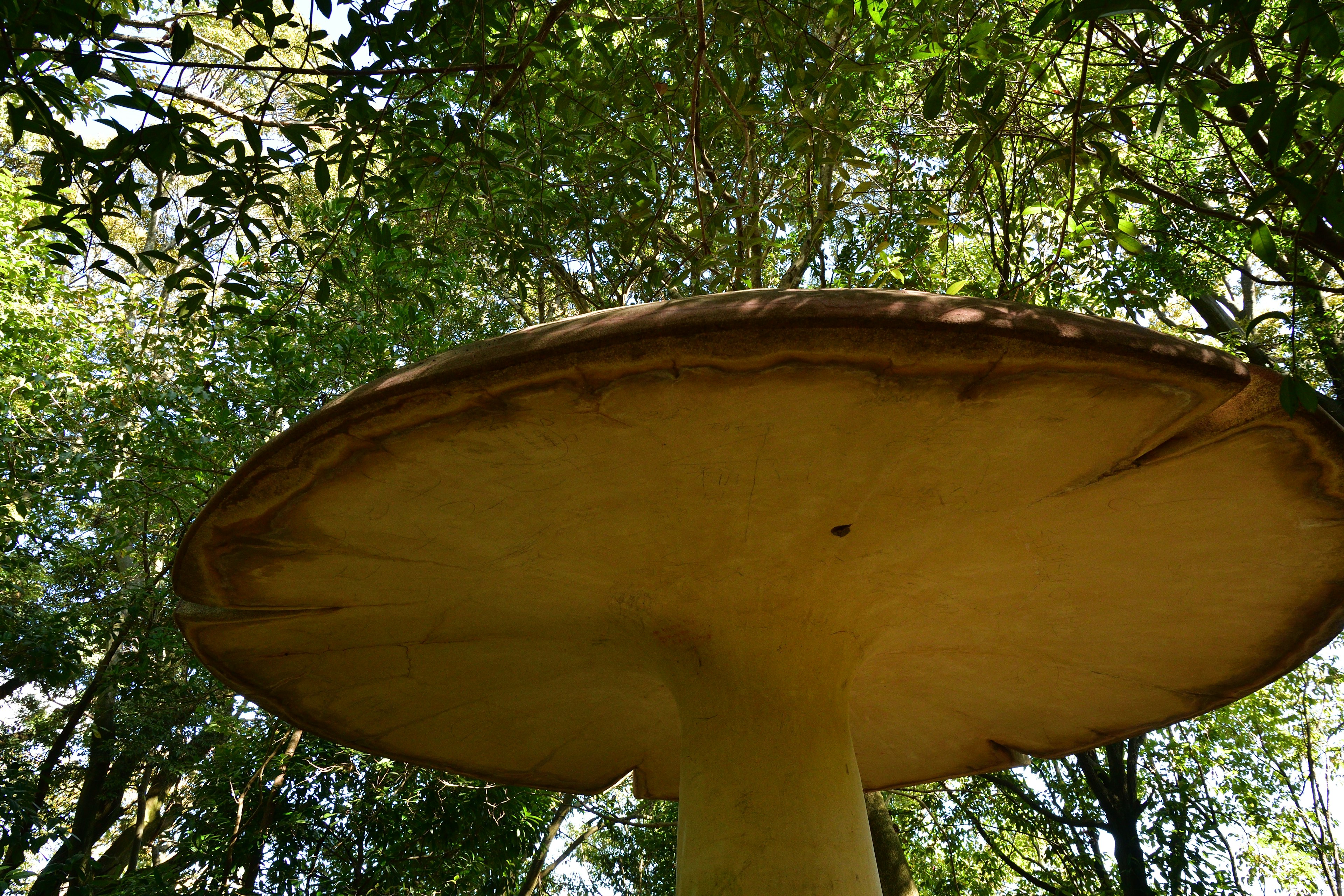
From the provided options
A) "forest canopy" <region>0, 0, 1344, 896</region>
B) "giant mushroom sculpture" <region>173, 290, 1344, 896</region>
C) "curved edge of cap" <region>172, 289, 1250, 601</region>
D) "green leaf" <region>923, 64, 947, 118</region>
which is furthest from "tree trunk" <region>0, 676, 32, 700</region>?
"green leaf" <region>923, 64, 947, 118</region>

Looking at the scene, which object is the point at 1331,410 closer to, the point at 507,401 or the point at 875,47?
the point at 875,47

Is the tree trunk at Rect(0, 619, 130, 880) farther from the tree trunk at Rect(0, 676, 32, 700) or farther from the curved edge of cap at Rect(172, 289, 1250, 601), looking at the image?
the curved edge of cap at Rect(172, 289, 1250, 601)

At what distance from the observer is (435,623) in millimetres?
3771

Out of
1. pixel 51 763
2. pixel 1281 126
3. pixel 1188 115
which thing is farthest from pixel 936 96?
pixel 51 763

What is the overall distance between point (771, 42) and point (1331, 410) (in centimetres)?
652

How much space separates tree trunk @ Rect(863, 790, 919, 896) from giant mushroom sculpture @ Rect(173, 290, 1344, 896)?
383 centimetres

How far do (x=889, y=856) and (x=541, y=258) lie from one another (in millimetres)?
5720

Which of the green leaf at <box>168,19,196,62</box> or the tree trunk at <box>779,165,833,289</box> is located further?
the tree trunk at <box>779,165,833,289</box>

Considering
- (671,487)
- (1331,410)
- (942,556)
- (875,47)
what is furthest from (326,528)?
(1331,410)

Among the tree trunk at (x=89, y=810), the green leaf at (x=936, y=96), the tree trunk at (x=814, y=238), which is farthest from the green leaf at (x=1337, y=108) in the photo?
the tree trunk at (x=89, y=810)

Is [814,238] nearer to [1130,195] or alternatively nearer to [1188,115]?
[1130,195]

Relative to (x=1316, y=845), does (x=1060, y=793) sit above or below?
above

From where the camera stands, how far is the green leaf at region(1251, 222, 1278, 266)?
9.68ft

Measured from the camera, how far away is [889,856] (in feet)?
26.1
